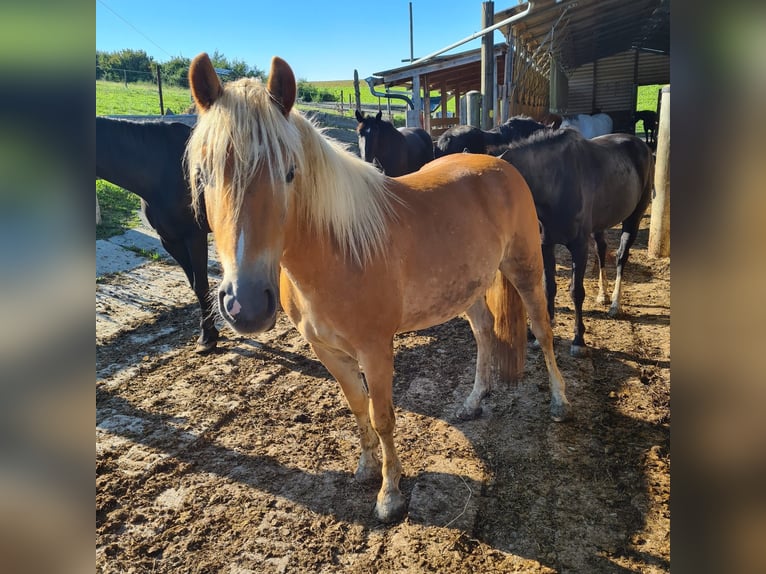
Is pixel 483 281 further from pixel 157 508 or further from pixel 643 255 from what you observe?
pixel 643 255

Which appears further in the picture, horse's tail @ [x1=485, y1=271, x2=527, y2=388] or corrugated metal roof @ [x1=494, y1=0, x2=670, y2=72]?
corrugated metal roof @ [x1=494, y1=0, x2=670, y2=72]

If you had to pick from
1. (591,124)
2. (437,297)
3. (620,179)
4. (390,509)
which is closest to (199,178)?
(437,297)

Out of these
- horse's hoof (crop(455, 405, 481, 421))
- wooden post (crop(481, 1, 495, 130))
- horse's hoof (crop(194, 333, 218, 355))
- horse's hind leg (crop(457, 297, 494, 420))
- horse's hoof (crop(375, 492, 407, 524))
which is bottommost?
horse's hoof (crop(375, 492, 407, 524))

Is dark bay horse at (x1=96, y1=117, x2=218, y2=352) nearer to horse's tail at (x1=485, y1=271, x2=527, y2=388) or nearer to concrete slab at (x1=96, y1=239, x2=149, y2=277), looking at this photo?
concrete slab at (x1=96, y1=239, x2=149, y2=277)

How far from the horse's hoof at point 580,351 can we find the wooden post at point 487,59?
180 inches

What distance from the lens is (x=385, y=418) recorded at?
239 centimetres

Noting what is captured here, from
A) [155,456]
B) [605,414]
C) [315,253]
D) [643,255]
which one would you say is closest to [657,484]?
[605,414]

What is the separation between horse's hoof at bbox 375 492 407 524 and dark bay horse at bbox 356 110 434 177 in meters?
5.72

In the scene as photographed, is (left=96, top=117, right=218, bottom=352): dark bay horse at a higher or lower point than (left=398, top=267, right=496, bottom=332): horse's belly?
higher

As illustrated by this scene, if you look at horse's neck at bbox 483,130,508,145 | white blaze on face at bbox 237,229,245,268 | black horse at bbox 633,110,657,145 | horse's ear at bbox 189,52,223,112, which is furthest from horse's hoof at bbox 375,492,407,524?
black horse at bbox 633,110,657,145

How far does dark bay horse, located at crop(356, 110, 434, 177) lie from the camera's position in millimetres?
7344

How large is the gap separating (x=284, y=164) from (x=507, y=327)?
2.17 m

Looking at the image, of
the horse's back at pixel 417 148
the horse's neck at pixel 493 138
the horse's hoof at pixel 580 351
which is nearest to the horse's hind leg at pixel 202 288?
the horse's hoof at pixel 580 351

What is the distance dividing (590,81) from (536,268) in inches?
684
